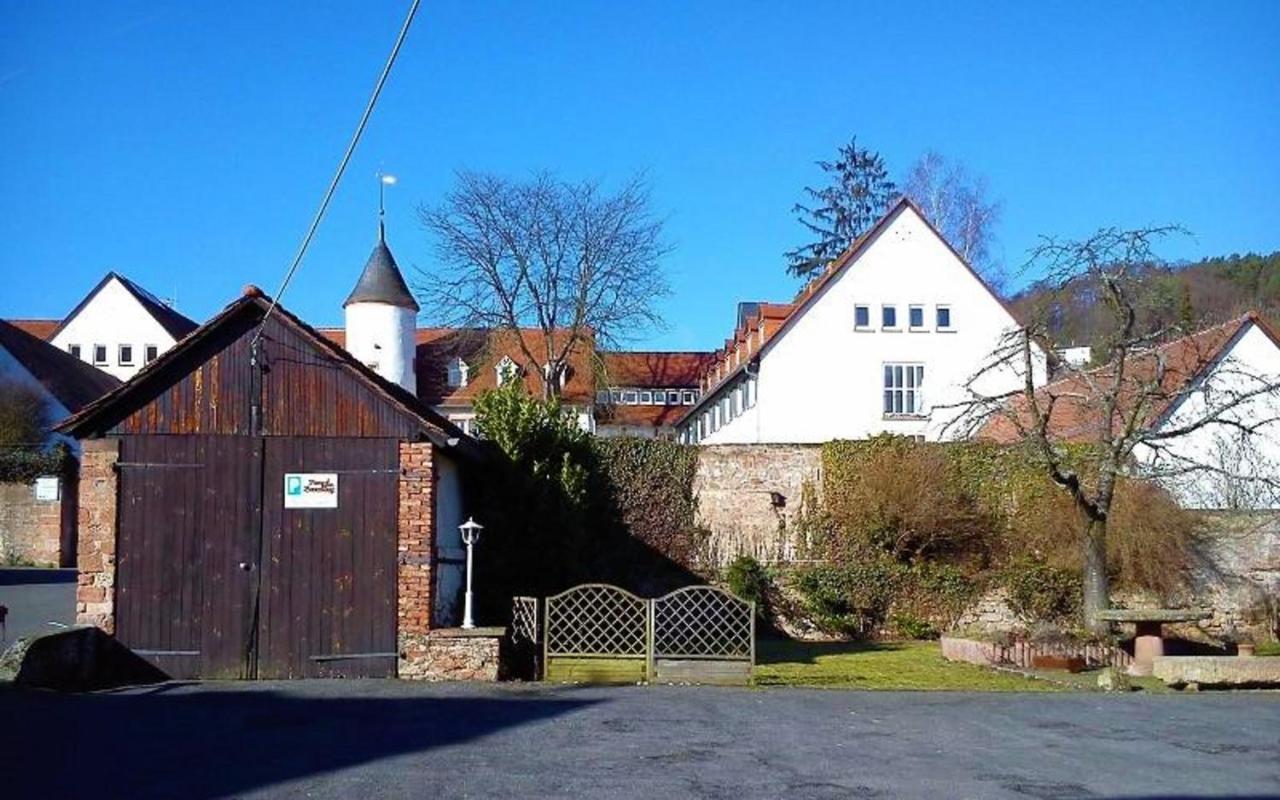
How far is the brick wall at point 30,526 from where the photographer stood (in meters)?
38.8

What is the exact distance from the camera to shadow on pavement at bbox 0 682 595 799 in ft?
32.7

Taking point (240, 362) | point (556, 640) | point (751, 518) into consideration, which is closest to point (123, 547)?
point (240, 362)

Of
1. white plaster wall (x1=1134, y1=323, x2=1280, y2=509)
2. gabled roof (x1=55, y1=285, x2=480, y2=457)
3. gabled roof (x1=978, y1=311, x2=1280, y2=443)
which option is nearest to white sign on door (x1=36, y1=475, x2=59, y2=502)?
gabled roof (x1=55, y1=285, x2=480, y2=457)

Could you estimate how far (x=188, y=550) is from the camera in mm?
17281

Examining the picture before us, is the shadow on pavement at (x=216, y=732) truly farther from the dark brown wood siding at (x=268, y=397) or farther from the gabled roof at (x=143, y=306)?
the gabled roof at (x=143, y=306)

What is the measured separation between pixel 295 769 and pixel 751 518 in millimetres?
19644

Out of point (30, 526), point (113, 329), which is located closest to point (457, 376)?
point (113, 329)

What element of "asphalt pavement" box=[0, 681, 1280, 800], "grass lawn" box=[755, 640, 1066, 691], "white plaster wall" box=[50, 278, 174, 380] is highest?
"white plaster wall" box=[50, 278, 174, 380]

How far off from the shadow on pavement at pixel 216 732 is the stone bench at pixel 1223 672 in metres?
8.84

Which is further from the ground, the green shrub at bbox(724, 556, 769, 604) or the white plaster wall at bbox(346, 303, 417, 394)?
the white plaster wall at bbox(346, 303, 417, 394)

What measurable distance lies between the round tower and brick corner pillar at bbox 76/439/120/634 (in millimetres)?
17937

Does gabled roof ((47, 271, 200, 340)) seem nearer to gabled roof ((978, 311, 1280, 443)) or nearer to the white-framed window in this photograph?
the white-framed window

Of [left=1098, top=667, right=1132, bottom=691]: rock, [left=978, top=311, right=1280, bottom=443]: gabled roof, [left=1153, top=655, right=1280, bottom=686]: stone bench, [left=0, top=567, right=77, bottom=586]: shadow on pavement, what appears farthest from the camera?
[left=0, top=567, right=77, bottom=586]: shadow on pavement

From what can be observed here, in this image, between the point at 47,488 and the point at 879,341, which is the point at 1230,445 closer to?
the point at 879,341
